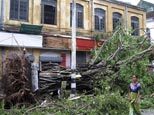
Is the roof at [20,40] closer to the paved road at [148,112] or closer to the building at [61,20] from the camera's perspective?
the building at [61,20]

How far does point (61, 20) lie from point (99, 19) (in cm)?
433

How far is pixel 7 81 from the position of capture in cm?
1502

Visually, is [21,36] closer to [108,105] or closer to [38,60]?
[38,60]

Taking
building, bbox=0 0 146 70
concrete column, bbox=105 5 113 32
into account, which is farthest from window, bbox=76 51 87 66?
concrete column, bbox=105 5 113 32

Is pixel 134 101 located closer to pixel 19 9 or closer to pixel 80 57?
pixel 19 9

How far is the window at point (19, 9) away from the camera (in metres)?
22.6

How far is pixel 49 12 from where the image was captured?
24.8 m

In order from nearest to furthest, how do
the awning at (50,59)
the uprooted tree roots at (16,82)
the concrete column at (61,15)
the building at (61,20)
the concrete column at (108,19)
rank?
the uprooted tree roots at (16,82)
the building at (61,20)
the awning at (50,59)
the concrete column at (61,15)
the concrete column at (108,19)

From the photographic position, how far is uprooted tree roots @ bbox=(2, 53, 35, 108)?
14.8 m

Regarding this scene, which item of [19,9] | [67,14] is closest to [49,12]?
[67,14]

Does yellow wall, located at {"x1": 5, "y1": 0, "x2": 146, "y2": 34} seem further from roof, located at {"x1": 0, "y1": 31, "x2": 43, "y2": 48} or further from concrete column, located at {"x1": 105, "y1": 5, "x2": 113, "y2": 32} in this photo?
roof, located at {"x1": 0, "y1": 31, "x2": 43, "y2": 48}

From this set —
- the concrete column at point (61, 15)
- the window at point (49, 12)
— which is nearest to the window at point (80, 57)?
the concrete column at point (61, 15)

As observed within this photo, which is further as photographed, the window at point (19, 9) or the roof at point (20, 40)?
the window at point (19, 9)

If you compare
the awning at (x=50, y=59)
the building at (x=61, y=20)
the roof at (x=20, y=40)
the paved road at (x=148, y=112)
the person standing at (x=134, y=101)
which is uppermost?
the building at (x=61, y=20)
